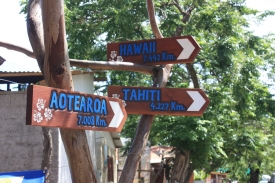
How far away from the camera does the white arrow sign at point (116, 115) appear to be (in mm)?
5073

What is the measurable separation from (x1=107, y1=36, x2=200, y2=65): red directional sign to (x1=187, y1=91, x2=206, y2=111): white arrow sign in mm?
510

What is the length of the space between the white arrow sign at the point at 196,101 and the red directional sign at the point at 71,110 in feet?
3.49

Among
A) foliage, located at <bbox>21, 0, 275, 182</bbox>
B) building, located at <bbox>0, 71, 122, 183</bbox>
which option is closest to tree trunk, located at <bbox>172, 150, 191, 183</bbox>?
foliage, located at <bbox>21, 0, 275, 182</bbox>

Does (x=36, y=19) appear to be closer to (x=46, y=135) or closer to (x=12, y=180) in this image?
(x=12, y=180)

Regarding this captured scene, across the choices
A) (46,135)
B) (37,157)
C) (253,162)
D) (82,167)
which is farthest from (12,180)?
(253,162)

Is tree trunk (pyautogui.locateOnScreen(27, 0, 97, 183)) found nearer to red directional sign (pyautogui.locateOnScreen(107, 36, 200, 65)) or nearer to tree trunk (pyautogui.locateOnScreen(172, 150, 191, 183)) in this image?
red directional sign (pyautogui.locateOnScreen(107, 36, 200, 65))

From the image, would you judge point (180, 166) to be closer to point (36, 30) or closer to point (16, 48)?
point (16, 48)

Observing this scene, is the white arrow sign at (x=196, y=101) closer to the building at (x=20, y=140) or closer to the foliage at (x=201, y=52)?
the building at (x=20, y=140)

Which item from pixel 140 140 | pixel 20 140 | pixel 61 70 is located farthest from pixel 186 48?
pixel 20 140

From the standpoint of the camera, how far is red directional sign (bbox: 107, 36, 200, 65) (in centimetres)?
620

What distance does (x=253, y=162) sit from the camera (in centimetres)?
2386

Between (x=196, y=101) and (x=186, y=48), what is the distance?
0.75 metres

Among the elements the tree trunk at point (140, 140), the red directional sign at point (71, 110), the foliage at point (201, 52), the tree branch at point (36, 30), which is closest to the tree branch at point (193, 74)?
the foliage at point (201, 52)

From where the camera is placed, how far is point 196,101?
19.4 ft
